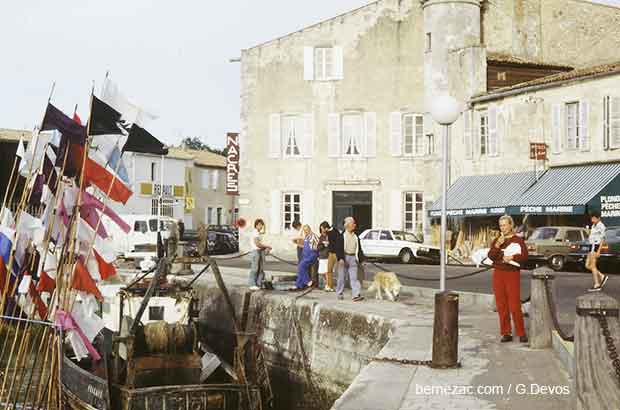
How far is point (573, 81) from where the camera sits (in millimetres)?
31516

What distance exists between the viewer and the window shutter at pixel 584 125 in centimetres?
3102

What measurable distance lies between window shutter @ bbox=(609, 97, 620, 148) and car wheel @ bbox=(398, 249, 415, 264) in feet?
27.4

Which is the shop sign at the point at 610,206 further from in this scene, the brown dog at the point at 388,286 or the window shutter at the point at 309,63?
the window shutter at the point at 309,63

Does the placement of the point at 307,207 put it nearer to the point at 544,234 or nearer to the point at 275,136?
the point at 275,136

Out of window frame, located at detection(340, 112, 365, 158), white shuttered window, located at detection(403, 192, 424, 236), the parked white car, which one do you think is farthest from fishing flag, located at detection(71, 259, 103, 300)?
window frame, located at detection(340, 112, 365, 158)

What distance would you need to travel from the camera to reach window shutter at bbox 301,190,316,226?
39969 mm

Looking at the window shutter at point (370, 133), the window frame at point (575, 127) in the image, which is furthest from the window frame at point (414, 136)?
the window frame at point (575, 127)

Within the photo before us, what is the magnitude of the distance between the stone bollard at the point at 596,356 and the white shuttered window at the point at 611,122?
1000 inches

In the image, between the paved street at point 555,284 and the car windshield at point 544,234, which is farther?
the car windshield at point 544,234

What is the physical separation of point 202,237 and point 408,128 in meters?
21.7

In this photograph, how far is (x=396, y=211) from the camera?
38.8 metres

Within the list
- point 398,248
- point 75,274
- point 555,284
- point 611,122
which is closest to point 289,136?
point 398,248

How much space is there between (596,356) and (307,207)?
34217 millimetres

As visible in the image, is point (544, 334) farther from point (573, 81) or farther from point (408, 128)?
point (408, 128)
